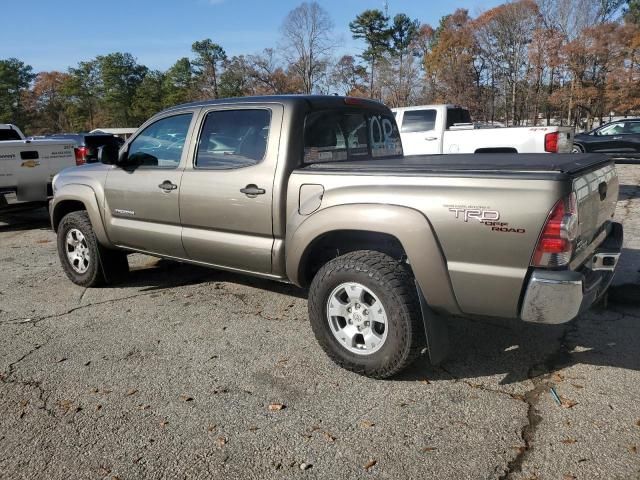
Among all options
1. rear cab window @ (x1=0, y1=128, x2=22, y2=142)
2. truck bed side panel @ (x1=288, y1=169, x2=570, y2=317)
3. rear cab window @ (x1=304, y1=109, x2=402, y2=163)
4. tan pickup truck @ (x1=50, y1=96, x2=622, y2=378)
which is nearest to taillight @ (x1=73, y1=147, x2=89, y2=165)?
rear cab window @ (x1=0, y1=128, x2=22, y2=142)

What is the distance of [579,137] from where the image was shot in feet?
60.2

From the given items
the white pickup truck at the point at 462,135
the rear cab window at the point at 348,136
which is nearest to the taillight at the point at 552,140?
the white pickup truck at the point at 462,135

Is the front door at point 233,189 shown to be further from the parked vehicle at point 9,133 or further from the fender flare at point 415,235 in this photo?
the parked vehicle at point 9,133

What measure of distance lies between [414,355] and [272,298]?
2.05 metres

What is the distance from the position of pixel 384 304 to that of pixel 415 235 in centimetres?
49

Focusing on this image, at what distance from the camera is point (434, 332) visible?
301 centimetres

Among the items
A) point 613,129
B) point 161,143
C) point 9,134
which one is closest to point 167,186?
point 161,143

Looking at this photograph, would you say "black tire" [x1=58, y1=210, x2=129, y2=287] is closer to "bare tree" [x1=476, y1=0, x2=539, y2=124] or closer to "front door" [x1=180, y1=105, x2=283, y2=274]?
"front door" [x1=180, y1=105, x2=283, y2=274]

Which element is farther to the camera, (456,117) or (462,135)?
(456,117)

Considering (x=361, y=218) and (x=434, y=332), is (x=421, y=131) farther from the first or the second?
(x=434, y=332)

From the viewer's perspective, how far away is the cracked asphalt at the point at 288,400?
97.4 inches

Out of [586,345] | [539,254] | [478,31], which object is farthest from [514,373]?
[478,31]

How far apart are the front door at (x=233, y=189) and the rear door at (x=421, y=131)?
7.92 m

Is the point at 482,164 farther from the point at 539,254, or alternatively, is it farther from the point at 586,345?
the point at 586,345
